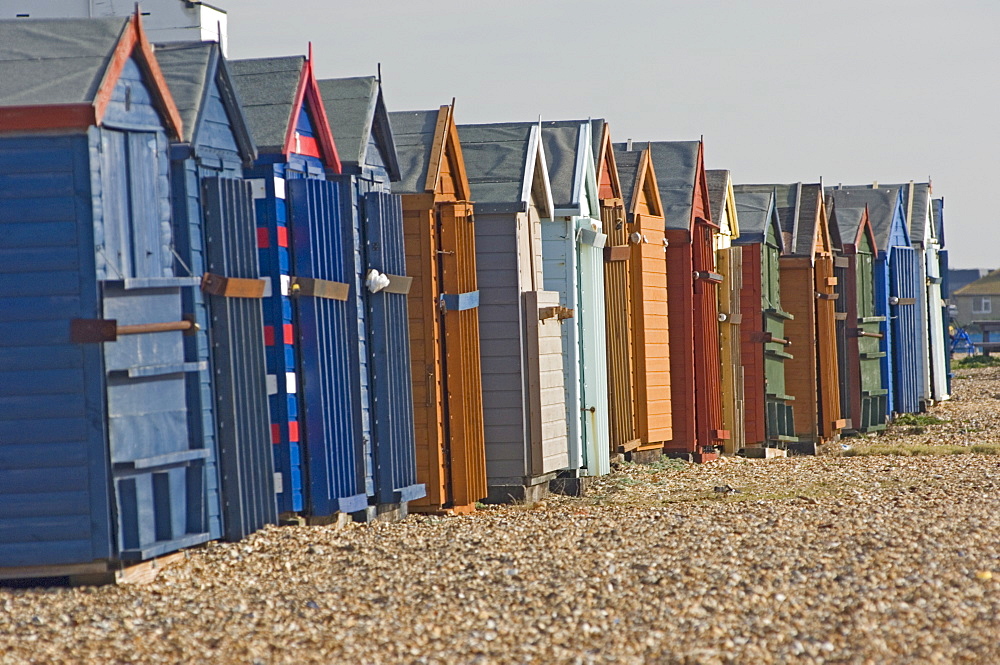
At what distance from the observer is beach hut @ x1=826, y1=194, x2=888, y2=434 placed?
23.2 meters

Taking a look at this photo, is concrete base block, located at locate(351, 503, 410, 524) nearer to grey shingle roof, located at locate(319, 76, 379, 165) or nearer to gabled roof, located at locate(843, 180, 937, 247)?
grey shingle roof, located at locate(319, 76, 379, 165)

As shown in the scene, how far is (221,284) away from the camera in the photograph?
9383mm

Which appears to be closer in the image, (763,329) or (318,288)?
(318,288)

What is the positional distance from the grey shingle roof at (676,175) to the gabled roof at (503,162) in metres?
4.00

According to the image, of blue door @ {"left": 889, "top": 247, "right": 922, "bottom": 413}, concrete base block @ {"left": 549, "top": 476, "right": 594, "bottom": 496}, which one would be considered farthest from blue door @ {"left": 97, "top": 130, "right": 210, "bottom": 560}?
blue door @ {"left": 889, "top": 247, "right": 922, "bottom": 413}

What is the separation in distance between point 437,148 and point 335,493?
11.0 ft

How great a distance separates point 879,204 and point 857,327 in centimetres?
454

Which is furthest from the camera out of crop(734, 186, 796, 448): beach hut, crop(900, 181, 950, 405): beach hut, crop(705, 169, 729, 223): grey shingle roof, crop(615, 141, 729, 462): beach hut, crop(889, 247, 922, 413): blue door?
crop(900, 181, 950, 405): beach hut

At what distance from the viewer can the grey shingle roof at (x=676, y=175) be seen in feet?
59.0

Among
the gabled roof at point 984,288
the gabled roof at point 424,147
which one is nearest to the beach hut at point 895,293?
the gabled roof at point 424,147

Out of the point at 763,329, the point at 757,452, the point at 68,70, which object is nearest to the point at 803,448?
the point at 757,452

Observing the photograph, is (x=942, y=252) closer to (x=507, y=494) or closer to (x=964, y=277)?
(x=507, y=494)

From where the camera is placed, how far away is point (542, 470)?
13.6m

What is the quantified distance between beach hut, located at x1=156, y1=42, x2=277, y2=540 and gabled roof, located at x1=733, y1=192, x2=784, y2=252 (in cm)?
1163
